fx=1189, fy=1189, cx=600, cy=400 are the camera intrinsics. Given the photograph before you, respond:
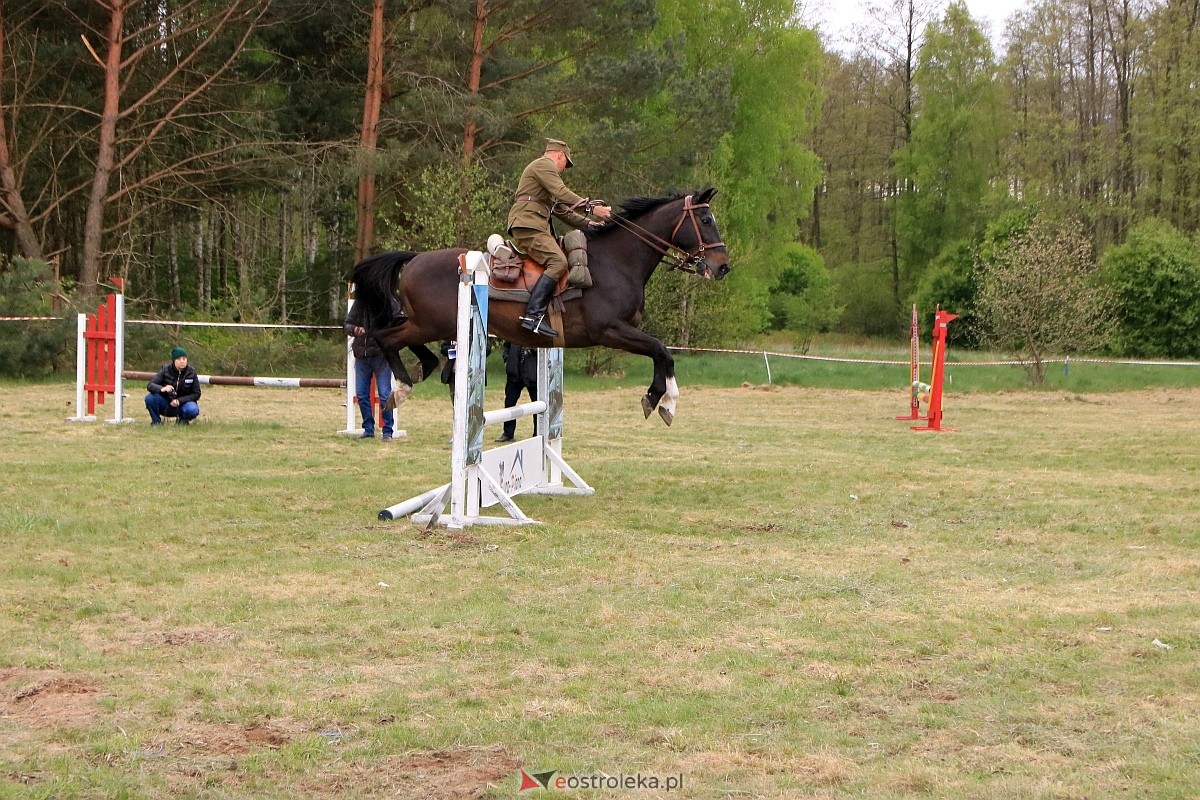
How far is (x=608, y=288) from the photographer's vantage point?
926 centimetres

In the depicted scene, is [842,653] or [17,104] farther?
[17,104]

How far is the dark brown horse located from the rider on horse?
17 cm

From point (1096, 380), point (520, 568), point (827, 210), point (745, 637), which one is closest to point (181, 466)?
point (520, 568)

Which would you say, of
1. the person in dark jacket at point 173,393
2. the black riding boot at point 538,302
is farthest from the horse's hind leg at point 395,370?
the person in dark jacket at point 173,393

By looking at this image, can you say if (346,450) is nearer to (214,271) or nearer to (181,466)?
(181,466)

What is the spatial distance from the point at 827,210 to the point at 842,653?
54.2 meters

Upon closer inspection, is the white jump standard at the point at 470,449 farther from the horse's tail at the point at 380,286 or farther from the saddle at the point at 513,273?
the horse's tail at the point at 380,286

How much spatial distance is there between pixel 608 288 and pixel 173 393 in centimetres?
739

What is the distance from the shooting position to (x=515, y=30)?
2764 cm

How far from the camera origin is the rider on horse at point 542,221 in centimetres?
890

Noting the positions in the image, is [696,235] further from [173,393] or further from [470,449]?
[173,393]

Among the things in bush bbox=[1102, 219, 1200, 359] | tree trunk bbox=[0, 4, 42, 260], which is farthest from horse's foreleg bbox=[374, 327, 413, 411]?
bush bbox=[1102, 219, 1200, 359]

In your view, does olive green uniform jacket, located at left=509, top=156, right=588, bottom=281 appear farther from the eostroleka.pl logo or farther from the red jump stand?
the red jump stand

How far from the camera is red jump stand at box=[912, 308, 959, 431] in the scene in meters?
15.5
